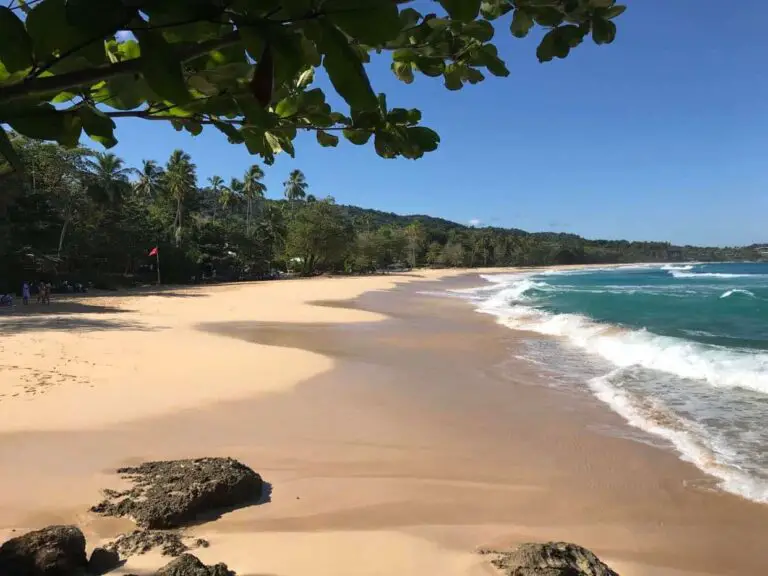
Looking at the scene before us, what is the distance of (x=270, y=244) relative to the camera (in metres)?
55.5

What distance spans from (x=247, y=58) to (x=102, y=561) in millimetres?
2990

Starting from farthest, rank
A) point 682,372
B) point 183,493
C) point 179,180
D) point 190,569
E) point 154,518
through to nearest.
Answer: point 179,180 < point 682,372 < point 183,493 < point 154,518 < point 190,569

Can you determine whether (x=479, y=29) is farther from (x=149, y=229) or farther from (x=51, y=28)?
(x=149, y=229)

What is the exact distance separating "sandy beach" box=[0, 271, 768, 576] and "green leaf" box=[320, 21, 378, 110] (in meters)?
3.03

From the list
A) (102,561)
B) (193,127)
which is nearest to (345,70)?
(193,127)

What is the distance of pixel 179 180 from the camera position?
43.6 meters

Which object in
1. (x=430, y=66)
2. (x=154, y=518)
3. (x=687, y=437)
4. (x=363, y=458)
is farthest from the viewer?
(x=687, y=437)

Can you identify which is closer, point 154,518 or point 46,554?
point 46,554

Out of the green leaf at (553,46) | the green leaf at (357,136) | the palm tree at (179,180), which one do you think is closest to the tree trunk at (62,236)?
the palm tree at (179,180)

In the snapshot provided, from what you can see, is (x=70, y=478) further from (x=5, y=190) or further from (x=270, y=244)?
(x=270, y=244)

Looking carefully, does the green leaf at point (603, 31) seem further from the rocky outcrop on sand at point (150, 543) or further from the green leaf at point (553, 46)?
the rocky outcrop on sand at point (150, 543)

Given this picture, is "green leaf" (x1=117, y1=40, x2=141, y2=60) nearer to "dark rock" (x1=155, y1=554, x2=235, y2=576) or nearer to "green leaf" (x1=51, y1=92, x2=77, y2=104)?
"green leaf" (x1=51, y1=92, x2=77, y2=104)

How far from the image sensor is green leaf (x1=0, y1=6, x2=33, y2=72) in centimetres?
86

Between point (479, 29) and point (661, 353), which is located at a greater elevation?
point (479, 29)
